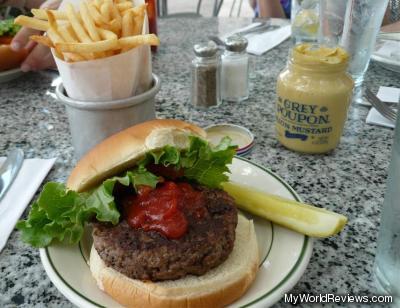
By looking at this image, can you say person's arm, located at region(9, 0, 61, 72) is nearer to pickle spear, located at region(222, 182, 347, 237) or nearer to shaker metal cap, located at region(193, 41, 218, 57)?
shaker metal cap, located at region(193, 41, 218, 57)

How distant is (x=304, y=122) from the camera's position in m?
1.19

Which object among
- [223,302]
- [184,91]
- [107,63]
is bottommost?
[184,91]

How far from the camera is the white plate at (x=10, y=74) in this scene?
1.72 m

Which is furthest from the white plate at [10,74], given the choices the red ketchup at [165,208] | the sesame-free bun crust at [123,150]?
the red ketchup at [165,208]

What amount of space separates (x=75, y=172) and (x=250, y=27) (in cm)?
170

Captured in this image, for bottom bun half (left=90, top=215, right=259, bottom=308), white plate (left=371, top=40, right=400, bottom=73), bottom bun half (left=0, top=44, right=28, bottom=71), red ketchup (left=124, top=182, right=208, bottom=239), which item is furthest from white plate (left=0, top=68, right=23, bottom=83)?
white plate (left=371, top=40, right=400, bottom=73)

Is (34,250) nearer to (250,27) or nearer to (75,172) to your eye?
(75,172)

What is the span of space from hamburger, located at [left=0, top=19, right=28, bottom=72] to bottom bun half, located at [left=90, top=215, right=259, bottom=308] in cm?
125

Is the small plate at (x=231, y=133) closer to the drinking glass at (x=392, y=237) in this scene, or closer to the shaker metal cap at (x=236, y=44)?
the shaker metal cap at (x=236, y=44)

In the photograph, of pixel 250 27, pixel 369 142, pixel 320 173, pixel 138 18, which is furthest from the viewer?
pixel 250 27

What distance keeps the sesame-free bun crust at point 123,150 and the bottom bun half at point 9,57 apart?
3.37 feet

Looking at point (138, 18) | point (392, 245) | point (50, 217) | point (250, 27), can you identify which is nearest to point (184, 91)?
point (138, 18)

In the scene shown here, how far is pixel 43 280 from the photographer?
2.73 ft

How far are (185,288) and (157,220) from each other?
0.41ft
